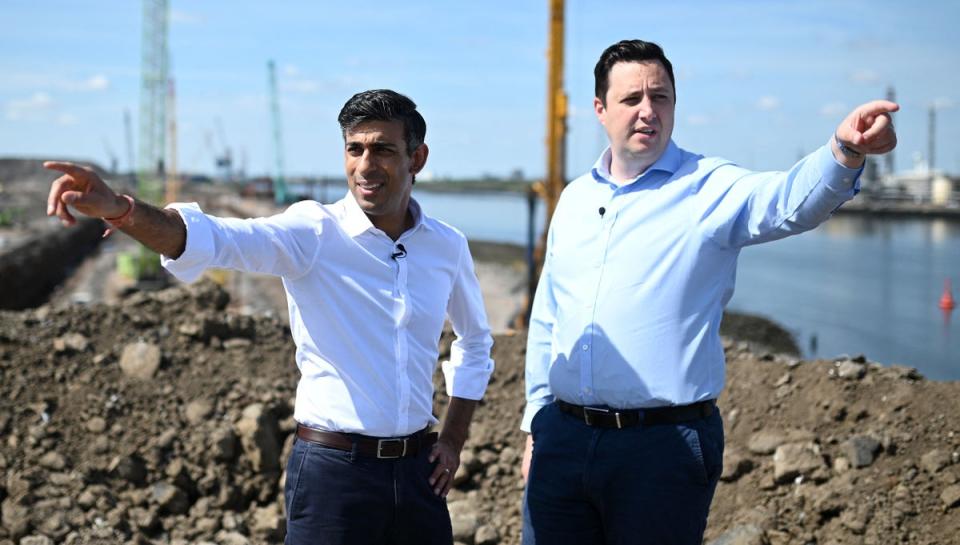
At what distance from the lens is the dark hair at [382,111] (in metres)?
2.84

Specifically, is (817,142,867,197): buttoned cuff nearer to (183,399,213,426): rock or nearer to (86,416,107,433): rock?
(183,399,213,426): rock

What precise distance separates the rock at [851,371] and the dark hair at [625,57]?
11.8 feet

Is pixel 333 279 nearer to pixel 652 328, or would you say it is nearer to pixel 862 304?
pixel 652 328

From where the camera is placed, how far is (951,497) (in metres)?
4.56

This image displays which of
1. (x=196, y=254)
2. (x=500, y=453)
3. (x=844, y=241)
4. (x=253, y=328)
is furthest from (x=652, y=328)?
(x=844, y=241)

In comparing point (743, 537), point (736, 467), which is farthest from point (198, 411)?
point (743, 537)

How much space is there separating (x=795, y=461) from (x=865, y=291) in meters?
36.0

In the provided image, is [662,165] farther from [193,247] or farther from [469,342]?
[193,247]

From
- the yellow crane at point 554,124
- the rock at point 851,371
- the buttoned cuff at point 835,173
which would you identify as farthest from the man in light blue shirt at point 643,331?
the yellow crane at point 554,124

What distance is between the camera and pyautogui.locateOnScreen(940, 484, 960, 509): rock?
14.9 feet

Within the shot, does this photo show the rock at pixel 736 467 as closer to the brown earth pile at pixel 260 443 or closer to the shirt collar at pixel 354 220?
Result: the brown earth pile at pixel 260 443

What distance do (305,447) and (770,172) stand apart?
153 centimetres

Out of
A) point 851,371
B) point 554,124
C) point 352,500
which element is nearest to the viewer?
point 352,500

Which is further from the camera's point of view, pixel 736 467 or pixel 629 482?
pixel 736 467
